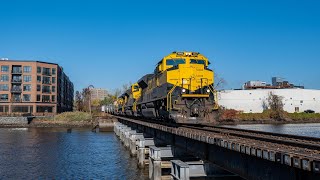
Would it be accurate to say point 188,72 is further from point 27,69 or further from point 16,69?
point 16,69

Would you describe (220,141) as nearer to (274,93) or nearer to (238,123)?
(238,123)

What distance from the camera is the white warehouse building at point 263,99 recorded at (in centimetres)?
10156

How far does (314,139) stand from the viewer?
11.9 meters

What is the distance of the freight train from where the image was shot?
1862cm

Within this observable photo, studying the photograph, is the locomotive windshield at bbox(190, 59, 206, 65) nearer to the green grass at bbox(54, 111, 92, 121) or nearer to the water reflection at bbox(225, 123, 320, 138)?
the water reflection at bbox(225, 123, 320, 138)

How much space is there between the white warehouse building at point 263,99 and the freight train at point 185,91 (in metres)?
79.7

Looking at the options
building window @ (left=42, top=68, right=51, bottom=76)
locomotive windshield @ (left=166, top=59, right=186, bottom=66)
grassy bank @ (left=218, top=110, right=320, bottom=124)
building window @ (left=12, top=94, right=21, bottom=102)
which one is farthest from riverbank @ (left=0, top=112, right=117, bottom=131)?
locomotive windshield @ (left=166, top=59, right=186, bottom=66)

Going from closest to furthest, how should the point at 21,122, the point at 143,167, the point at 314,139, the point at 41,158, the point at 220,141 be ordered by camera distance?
the point at 220,141, the point at 314,139, the point at 143,167, the point at 41,158, the point at 21,122

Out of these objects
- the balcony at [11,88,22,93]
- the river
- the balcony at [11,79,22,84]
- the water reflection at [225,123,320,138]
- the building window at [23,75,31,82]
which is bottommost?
the river

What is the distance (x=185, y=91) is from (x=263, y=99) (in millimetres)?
88726

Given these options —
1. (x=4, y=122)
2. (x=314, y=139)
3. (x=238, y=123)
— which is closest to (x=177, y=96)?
(x=314, y=139)

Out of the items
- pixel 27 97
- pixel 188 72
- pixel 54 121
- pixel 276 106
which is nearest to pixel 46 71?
pixel 27 97

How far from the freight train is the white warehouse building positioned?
262 feet

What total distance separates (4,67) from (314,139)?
10223cm
